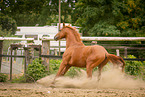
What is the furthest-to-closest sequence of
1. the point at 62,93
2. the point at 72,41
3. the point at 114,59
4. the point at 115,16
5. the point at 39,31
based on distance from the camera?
the point at 39,31, the point at 115,16, the point at 72,41, the point at 114,59, the point at 62,93

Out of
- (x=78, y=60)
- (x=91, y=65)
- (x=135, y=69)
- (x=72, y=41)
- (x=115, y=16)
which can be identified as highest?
(x=115, y=16)

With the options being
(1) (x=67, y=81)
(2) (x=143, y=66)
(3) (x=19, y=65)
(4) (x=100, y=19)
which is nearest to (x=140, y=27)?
(4) (x=100, y=19)

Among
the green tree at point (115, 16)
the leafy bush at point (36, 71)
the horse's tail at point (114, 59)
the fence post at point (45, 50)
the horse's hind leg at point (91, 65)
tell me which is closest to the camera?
the horse's hind leg at point (91, 65)

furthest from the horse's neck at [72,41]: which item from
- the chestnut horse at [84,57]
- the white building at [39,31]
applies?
the white building at [39,31]

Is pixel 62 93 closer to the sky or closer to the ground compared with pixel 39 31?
closer to the ground

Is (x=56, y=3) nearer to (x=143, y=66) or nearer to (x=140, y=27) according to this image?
(x=140, y=27)

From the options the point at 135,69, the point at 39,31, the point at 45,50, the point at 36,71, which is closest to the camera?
the point at 135,69

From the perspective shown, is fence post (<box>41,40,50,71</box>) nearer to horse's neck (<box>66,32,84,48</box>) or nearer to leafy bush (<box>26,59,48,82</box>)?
leafy bush (<box>26,59,48,82</box>)

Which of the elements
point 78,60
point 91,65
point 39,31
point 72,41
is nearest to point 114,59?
point 91,65

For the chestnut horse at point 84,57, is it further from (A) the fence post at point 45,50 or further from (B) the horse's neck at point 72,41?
(A) the fence post at point 45,50

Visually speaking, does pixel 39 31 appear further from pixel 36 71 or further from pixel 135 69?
pixel 135 69

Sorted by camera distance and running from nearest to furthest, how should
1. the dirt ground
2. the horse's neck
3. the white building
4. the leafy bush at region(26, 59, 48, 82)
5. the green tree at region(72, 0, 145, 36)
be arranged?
the dirt ground, the horse's neck, the leafy bush at region(26, 59, 48, 82), the green tree at region(72, 0, 145, 36), the white building

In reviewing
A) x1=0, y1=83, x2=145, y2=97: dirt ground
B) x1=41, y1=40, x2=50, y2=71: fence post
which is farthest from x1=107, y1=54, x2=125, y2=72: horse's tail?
x1=41, y1=40, x2=50, y2=71: fence post

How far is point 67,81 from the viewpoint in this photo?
4859 millimetres
